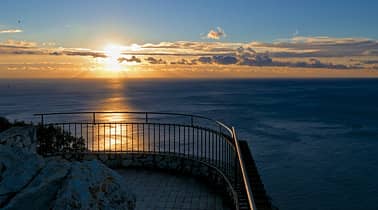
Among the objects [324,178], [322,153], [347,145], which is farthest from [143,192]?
[347,145]

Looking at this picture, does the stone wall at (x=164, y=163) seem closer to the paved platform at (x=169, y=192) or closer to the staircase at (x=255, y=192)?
the paved platform at (x=169, y=192)

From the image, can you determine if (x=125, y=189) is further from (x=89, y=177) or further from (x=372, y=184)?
(x=372, y=184)

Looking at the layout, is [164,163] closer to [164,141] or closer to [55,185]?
[164,141]

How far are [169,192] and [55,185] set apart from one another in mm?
4053

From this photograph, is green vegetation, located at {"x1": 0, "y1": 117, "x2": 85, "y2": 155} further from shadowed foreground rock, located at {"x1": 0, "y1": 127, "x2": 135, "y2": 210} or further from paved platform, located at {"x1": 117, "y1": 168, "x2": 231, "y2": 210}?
shadowed foreground rock, located at {"x1": 0, "y1": 127, "x2": 135, "y2": 210}

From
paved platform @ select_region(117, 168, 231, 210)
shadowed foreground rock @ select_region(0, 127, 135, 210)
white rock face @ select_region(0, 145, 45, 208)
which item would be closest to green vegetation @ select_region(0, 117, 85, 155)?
paved platform @ select_region(117, 168, 231, 210)

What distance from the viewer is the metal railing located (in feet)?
25.3

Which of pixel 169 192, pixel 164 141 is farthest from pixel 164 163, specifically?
pixel 164 141

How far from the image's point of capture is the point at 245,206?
220 inches

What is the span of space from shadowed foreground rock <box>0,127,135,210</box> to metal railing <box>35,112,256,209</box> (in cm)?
198

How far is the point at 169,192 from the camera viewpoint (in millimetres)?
8695

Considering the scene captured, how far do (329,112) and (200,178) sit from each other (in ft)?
253

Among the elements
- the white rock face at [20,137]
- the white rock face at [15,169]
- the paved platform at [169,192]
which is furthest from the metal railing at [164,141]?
the white rock face at [15,169]

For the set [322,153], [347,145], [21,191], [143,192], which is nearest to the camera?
[21,191]
